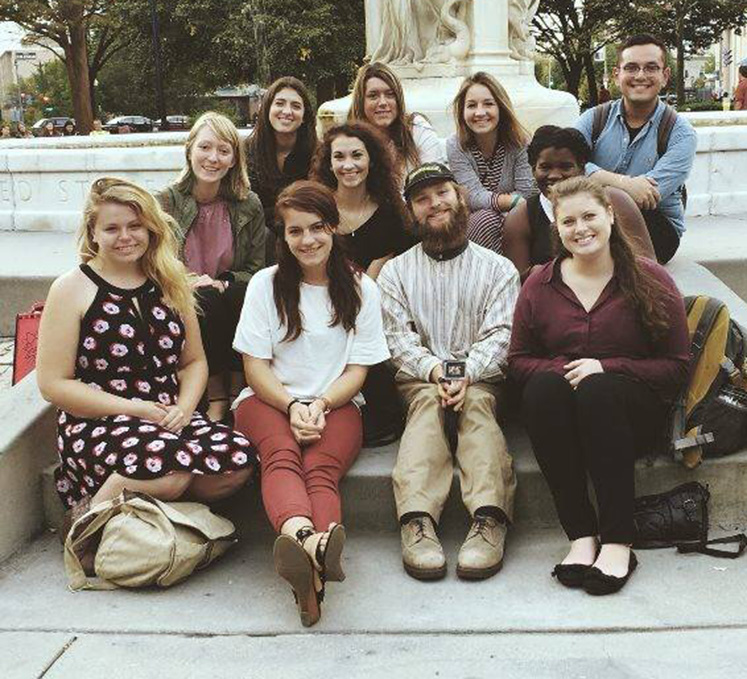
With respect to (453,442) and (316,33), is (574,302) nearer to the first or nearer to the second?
(453,442)

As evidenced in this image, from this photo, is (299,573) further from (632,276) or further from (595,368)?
(632,276)

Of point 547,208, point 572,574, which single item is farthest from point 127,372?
point 547,208

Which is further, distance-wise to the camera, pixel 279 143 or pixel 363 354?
pixel 279 143

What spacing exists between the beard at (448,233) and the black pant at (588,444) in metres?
0.88

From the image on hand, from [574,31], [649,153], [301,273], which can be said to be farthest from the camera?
[574,31]

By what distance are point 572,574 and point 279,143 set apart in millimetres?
3065

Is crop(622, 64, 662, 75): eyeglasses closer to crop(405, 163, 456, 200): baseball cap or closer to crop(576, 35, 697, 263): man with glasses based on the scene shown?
crop(576, 35, 697, 263): man with glasses

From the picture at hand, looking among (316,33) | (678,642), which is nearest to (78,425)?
(678,642)

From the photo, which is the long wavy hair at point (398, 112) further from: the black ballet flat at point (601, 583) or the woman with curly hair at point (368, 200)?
the black ballet flat at point (601, 583)

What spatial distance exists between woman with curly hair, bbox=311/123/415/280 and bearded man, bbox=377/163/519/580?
15.7 inches

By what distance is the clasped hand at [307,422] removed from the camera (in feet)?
13.4

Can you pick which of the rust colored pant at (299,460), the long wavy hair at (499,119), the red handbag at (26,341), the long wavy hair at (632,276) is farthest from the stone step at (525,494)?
the long wavy hair at (499,119)

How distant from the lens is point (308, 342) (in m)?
4.37

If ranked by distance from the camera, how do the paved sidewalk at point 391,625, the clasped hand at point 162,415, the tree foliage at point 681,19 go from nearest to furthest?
the paved sidewalk at point 391,625 < the clasped hand at point 162,415 < the tree foliage at point 681,19
